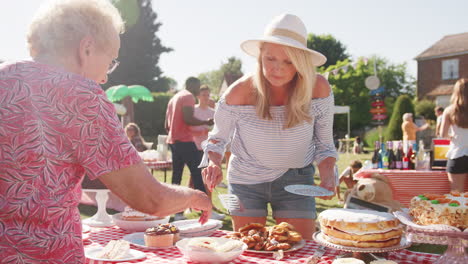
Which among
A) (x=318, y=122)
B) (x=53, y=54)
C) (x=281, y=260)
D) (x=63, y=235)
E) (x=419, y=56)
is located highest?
(x=419, y=56)

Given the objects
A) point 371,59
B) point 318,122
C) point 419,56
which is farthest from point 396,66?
point 318,122

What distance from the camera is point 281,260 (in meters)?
1.76

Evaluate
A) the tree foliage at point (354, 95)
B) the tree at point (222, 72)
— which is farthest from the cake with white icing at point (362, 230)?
the tree at point (222, 72)

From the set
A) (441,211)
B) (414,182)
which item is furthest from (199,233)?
(414,182)

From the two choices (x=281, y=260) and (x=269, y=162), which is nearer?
(x=281, y=260)

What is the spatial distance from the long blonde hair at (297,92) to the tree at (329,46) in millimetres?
44320

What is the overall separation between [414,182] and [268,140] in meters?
4.44

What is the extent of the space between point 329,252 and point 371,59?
49040 millimetres

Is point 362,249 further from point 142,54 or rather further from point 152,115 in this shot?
point 142,54

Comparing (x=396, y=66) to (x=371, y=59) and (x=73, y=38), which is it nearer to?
(x=371, y=59)

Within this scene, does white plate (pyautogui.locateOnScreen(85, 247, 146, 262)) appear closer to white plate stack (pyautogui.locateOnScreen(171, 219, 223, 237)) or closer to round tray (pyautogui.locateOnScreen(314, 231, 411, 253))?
white plate stack (pyautogui.locateOnScreen(171, 219, 223, 237))

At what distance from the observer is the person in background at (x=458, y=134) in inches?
209

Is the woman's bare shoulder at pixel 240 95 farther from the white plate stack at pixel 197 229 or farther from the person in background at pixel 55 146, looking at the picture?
the person in background at pixel 55 146

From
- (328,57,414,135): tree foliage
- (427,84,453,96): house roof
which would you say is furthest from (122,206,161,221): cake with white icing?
(427,84,453,96): house roof
